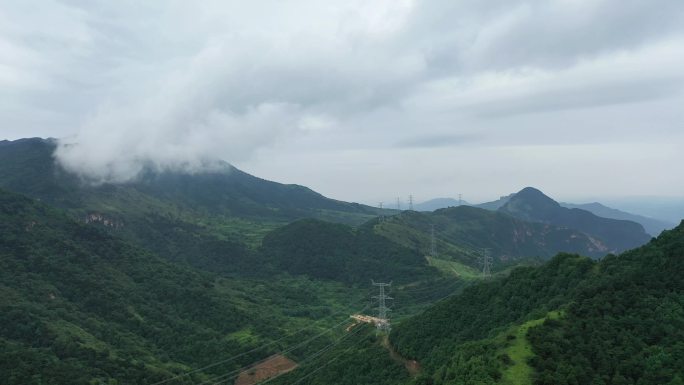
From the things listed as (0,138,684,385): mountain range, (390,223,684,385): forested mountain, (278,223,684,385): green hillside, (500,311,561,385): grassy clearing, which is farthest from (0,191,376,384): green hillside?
(500,311,561,385): grassy clearing

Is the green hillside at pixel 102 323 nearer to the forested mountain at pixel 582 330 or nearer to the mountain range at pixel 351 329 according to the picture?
the mountain range at pixel 351 329

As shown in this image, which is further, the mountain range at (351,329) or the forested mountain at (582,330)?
the mountain range at (351,329)

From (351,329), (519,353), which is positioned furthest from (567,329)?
(351,329)

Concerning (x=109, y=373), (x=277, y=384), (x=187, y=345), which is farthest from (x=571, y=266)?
(x=187, y=345)

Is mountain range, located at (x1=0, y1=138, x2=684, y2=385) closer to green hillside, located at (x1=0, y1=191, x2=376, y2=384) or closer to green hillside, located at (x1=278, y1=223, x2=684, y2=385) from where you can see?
green hillside, located at (x1=278, y1=223, x2=684, y2=385)

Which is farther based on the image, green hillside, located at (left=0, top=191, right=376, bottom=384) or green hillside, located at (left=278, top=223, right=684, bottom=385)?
green hillside, located at (left=0, top=191, right=376, bottom=384)

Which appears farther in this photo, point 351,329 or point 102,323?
point 351,329

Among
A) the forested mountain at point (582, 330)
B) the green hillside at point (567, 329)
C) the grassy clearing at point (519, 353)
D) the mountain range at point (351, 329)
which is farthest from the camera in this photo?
the mountain range at point (351, 329)

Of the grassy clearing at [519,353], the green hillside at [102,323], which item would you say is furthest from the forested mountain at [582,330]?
the green hillside at [102,323]

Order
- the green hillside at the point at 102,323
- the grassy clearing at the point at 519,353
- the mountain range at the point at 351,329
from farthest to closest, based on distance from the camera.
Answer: the green hillside at the point at 102,323, the mountain range at the point at 351,329, the grassy clearing at the point at 519,353

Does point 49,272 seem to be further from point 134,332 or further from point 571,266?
point 571,266

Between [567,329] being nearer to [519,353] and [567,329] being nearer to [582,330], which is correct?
[582,330]
